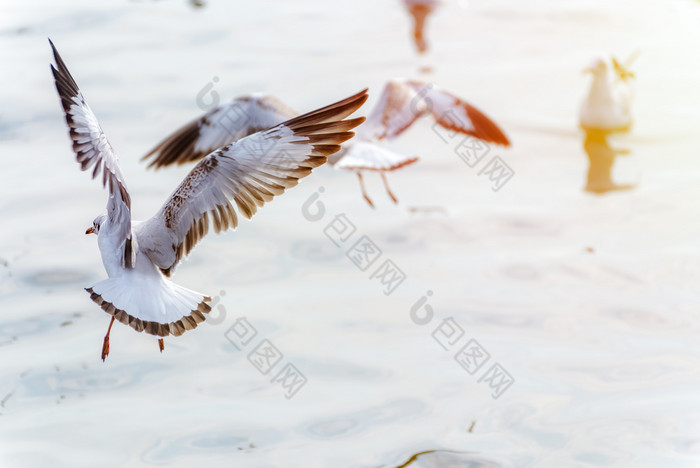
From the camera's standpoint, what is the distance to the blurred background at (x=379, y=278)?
6.31 meters

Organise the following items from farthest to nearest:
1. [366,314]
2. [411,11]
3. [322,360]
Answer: [411,11] → [366,314] → [322,360]

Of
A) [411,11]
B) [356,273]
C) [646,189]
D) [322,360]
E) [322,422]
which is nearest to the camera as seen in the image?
[322,422]

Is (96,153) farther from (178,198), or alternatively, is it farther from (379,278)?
(379,278)

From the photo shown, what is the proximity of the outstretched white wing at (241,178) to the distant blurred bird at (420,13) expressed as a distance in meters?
7.07

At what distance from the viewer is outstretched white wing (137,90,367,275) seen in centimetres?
477

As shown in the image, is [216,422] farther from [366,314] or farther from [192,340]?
[366,314]

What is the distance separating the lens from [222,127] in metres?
6.73

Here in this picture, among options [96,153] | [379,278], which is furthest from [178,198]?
[379,278]

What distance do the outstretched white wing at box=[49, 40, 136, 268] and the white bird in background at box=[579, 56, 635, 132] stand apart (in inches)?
237

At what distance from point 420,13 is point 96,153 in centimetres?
874

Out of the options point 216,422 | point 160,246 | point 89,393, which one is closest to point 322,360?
point 216,422

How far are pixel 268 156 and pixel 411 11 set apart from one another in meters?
8.37

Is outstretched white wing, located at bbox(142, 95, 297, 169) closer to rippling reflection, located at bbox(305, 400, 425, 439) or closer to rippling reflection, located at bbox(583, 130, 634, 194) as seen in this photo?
rippling reflection, located at bbox(305, 400, 425, 439)

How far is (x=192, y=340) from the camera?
24.0 feet
